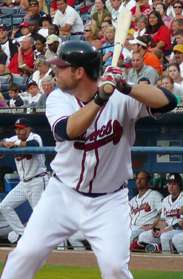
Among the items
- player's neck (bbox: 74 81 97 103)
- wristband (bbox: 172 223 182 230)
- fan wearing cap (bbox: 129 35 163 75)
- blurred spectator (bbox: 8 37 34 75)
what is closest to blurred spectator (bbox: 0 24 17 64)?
blurred spectator (bbox: 8 37 34 75)

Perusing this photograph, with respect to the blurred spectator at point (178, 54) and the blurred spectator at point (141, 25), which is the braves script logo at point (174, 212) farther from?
the blurred spectator at point (141, 25)

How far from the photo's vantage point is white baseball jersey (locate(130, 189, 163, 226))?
9.02m

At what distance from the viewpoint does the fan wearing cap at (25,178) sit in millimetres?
9672

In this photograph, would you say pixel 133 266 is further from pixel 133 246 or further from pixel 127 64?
pixel 127 64

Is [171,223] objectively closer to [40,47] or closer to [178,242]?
[178,242]

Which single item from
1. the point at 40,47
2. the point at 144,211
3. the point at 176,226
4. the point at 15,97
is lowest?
the point at 176,226

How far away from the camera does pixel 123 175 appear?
17.4ft

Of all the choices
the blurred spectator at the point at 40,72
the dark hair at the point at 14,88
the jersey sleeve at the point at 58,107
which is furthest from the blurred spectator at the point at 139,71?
the jersey sleeve at the point at 58,107

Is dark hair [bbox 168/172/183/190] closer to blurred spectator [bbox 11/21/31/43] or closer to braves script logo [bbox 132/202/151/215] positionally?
braves script logo [bbox 132/202/151/215]

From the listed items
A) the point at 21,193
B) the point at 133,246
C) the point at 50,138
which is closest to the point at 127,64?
the point at 50,138

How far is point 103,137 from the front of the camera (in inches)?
205

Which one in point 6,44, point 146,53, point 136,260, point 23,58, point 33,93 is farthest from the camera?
point 6,44

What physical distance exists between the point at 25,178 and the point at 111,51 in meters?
3.28

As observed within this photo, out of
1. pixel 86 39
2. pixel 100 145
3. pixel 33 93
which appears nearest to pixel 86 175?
pixel 100 145
